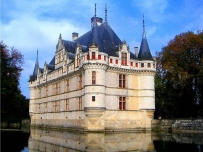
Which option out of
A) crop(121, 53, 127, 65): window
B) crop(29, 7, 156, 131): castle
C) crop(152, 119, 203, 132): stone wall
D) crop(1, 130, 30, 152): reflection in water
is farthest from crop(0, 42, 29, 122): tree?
crop(152, 119, 203, 132): stone wall

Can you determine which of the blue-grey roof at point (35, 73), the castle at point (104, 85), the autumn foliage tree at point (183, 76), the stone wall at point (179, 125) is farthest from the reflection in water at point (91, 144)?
the blue-grey roof at point (35, 73)

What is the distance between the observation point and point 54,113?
33.3 m

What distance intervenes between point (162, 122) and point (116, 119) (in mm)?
4741

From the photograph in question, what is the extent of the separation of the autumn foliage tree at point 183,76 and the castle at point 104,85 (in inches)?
149

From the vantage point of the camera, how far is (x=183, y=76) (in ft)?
96.7

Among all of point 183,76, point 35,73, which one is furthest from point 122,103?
point 35,73

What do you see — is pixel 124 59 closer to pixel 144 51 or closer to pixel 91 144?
pixel 144 51

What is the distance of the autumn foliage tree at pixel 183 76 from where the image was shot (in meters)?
29.6

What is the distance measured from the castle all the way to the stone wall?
97 cm

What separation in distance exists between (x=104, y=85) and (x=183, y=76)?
916 cm

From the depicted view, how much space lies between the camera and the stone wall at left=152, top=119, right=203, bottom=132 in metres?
24.5

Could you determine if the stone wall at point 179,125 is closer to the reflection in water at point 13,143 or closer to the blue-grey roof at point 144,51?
the blue-grey roof at point 144,51

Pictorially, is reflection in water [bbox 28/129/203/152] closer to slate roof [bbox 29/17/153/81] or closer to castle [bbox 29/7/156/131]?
castle [bbox 29/7/156/131]

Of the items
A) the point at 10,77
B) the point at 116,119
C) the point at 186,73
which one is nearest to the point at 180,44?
the point at 186,73
